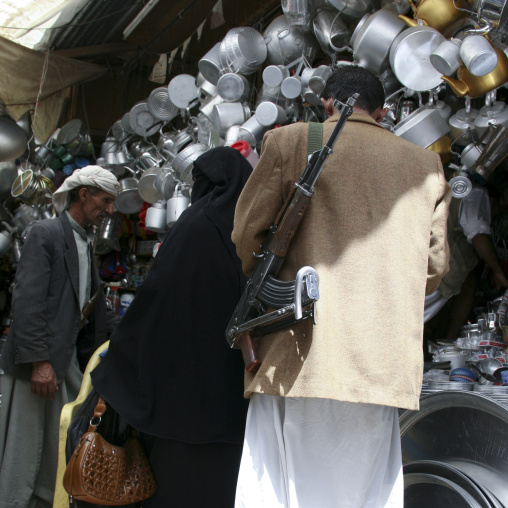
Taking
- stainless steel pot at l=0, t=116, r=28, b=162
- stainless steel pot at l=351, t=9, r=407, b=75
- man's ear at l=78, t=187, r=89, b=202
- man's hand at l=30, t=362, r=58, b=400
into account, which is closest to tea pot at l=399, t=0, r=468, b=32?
stainless steel pot at l=351, t=9, r=407, b=75

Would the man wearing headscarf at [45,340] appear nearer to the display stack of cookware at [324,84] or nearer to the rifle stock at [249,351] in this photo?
the display stack of cookware at [324,84]

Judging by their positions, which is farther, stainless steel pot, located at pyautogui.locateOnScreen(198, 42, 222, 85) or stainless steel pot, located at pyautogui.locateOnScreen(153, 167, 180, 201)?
stainless steel pot, located at pyautogui.locateOnScreen(153, 167, 180, 201)

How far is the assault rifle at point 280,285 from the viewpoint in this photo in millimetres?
1434

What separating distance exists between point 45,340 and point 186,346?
105cm

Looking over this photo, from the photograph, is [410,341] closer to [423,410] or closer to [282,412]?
[282,412]

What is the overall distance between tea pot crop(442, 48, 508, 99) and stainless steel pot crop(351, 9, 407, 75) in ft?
1.16

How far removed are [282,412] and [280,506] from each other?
8.6 inches

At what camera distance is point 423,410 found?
216 cm

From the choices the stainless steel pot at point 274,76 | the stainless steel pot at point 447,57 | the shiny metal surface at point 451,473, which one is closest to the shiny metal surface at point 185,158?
the stainless steel pot at point 274,76

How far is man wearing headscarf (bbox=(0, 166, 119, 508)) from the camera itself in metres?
2.69

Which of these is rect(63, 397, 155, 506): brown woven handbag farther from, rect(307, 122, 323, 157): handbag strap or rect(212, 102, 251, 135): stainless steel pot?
rect(212, 102, 251, 135): stainless steel pot

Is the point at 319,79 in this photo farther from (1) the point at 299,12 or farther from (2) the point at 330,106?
(2) the point at 330,106

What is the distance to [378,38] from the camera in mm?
2551

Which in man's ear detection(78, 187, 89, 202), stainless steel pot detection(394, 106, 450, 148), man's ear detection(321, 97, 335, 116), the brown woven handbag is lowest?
the brown woven handbag
